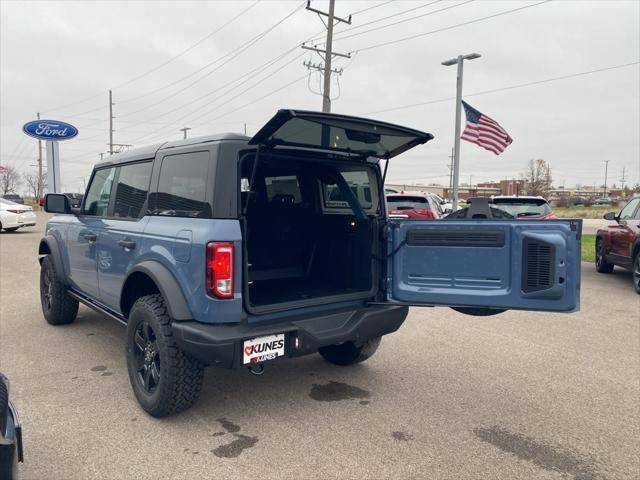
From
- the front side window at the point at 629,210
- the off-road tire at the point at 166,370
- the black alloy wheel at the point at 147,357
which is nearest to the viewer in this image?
the off-road tire at the point at 166,370

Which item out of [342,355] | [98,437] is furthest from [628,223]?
[98,437]

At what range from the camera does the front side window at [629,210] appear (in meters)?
8.97

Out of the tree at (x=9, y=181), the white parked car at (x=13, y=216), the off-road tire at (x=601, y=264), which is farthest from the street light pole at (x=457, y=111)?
the tree at (x=9, y=181)

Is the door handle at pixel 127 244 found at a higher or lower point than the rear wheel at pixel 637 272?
higher

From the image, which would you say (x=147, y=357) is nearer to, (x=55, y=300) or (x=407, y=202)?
(x=55, y=300)

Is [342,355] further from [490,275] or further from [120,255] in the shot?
[120,255]

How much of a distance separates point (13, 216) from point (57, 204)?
623 inches

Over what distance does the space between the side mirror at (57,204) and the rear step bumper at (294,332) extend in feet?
8.86

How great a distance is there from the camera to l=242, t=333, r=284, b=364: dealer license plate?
3.04m

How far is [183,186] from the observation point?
3.48m

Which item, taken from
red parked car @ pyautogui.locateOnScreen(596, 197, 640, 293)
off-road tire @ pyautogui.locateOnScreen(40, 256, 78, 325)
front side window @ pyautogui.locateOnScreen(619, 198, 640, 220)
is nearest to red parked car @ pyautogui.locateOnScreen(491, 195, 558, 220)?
red parked car @ pyautogui.locateOnScreen(596, 197, 640, 293)

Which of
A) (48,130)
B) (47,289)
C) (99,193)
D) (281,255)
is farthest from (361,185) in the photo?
(48,130)

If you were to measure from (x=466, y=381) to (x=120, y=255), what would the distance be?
3096 mm

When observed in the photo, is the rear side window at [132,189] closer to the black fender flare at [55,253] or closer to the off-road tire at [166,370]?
the off-road tire at [166,370]
